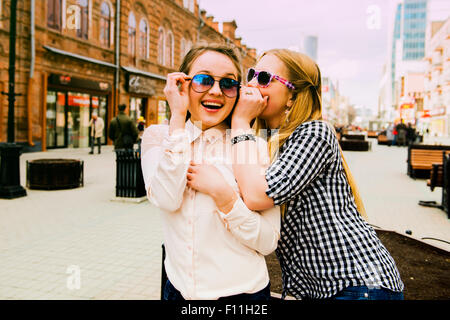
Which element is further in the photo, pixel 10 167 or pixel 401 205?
pixel 401 205

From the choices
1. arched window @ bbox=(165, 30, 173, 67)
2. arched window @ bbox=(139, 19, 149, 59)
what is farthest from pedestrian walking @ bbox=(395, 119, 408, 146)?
arched window @ bbox=(139, 19, 149, 59)

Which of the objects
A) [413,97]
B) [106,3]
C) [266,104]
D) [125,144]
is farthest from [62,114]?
[413,97]

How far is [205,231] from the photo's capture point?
5.03 feet

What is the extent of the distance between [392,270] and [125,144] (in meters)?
10.8

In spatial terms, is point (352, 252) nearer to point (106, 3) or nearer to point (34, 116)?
point (34, 116)

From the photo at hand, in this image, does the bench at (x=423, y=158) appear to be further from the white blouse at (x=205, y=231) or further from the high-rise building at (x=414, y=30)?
the high-rise building at (x=414, y=30)

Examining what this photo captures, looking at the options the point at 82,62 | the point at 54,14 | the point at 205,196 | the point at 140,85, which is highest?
the point at 54,14

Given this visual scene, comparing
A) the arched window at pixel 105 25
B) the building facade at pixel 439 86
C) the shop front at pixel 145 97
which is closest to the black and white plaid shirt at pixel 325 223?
the arched window at pixel 105 25

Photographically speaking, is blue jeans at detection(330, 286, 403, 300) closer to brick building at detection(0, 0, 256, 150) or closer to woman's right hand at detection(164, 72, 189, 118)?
woman's right hand at detection(164, 72, 189, 118)

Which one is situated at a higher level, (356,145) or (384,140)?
(384,140)

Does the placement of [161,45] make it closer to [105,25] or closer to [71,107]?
[105,25]

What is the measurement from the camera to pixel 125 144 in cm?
1176

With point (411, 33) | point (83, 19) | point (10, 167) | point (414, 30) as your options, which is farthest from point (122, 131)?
point (414, 30)

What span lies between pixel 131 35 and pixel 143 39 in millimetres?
1527
